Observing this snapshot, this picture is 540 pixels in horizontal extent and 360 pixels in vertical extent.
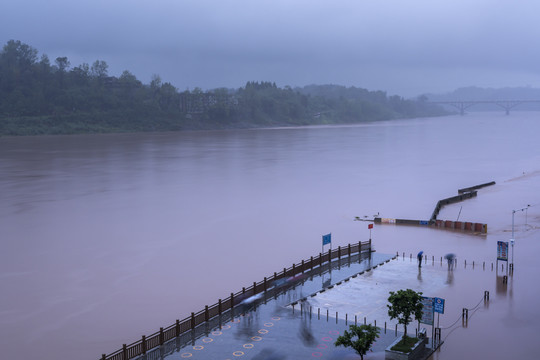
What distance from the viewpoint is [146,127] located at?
140875 mm

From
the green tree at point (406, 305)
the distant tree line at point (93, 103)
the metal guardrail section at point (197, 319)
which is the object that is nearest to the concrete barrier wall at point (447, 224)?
the metal guardrail section at point (197, 319)

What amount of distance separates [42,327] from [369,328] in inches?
458

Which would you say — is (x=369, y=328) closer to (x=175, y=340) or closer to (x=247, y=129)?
(x=175, y=340)

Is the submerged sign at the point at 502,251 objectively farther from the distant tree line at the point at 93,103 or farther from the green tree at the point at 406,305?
the distant tree line at the point at 93,103

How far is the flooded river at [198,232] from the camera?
65.1 ft

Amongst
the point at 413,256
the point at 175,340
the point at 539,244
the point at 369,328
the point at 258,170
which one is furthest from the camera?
the point at 258,170

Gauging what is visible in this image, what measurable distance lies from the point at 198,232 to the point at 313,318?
16.9 meters

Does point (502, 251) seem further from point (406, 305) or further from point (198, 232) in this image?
point (198, 232)

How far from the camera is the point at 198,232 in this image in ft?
112

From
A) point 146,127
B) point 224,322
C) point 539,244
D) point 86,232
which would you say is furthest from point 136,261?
point 146,127

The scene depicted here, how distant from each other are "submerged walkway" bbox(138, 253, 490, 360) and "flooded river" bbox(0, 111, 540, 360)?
6.66ft

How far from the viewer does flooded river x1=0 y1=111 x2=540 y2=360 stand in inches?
781

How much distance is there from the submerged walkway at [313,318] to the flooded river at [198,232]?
2.03 m

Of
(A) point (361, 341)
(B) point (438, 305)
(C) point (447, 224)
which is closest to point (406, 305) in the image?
A: (B) point (438, 305)
